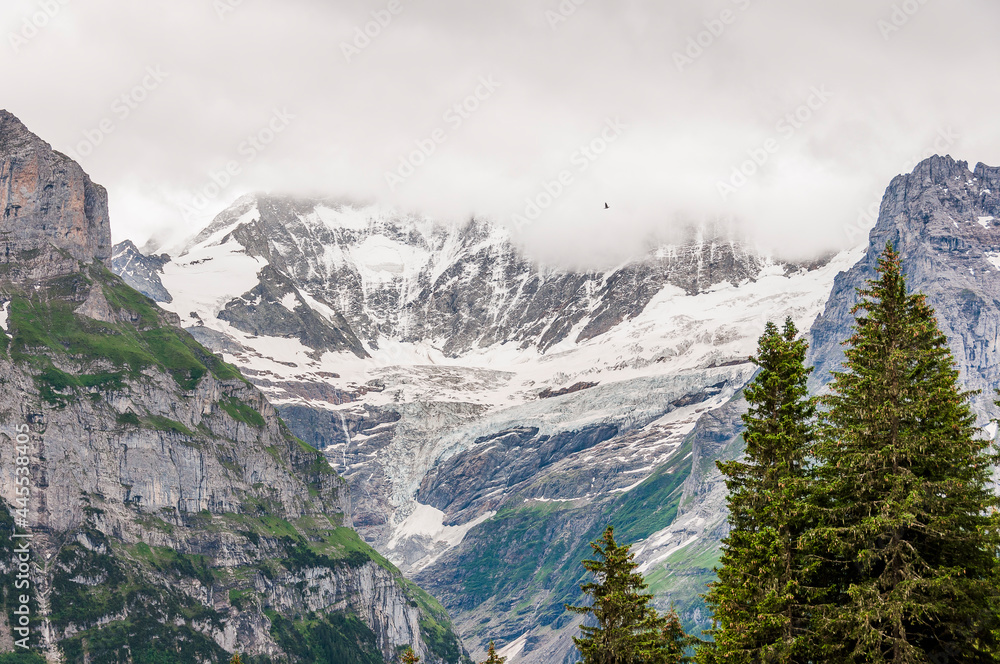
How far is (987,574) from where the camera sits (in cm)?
3878

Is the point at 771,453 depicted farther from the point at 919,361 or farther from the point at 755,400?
the point at 919,361

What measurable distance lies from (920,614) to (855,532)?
3556 mm

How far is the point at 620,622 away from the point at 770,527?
13597 millimetres

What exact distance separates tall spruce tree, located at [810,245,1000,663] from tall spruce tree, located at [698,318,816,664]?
1.37m

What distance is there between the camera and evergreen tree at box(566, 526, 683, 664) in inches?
2092

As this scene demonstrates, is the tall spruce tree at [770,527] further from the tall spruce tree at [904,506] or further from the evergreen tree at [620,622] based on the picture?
the evergreen tree at [620,622]

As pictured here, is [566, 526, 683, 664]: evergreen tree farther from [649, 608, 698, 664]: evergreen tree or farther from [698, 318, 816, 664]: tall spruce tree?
[698, 318, 816, 664]: tall spruce tree

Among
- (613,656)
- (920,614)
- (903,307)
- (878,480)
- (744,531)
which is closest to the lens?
(920,614)

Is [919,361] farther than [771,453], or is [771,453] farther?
[771,453]

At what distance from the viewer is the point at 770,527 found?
43500 millimetres

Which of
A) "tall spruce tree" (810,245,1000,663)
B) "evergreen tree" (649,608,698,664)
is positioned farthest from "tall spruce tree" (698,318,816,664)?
"evergreen tree" (649,608,698,664)

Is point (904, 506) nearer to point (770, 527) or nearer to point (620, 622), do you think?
point (770, 527)

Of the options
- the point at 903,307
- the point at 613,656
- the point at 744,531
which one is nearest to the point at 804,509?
the point at 744,531

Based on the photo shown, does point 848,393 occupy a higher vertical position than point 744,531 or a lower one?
higher
